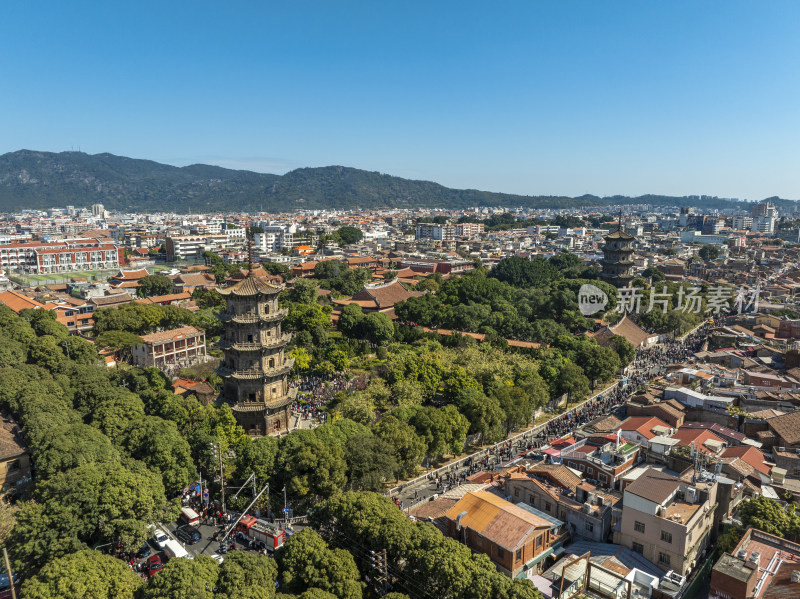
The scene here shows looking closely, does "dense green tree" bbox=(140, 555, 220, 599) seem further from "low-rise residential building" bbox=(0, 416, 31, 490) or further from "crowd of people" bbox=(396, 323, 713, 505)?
"low-rise residential building" bbox=(0, 416, 31, 490)

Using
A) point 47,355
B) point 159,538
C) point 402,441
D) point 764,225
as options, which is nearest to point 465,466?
point 402,441

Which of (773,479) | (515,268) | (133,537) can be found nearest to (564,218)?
(515,268)

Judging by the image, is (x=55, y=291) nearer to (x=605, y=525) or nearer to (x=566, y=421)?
(x=566, y=421)

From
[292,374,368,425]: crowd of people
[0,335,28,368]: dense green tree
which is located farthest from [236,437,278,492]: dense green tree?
[0,335,28,368]: dense green tree

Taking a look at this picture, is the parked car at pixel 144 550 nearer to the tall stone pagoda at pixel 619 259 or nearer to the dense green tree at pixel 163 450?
the dense green tree at pixel 163 450

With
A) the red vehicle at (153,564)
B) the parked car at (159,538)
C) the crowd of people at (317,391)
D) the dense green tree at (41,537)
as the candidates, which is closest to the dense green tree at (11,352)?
the crowd of people at (317,391)

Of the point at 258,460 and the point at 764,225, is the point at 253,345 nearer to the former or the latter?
the point at 258,460
